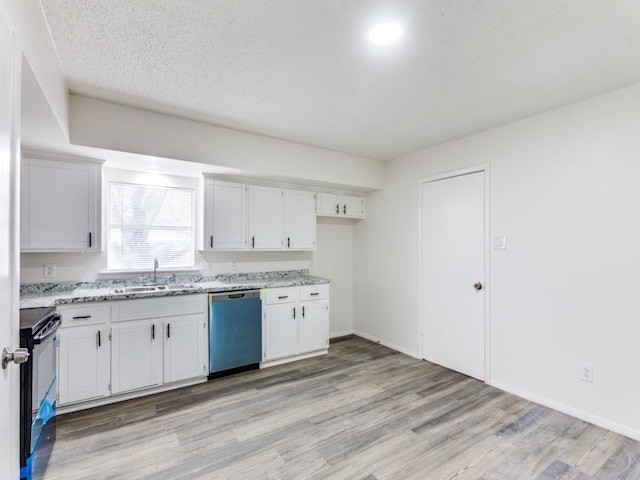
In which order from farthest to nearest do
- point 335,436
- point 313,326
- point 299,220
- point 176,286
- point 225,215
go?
point 299,220 < point 313,326 < point 225,215 < point 176,286 < point 335,436

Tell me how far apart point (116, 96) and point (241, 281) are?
2.14 m

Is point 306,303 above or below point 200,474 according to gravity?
above

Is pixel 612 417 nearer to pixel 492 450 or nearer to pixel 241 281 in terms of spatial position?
pixel 492 450

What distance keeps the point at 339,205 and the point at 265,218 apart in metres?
1.13

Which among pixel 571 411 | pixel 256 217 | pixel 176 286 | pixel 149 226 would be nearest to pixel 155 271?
pixel 176 286

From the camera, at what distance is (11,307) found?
1.10 meters

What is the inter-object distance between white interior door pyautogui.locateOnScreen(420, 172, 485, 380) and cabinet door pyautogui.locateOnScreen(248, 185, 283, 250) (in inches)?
69.2

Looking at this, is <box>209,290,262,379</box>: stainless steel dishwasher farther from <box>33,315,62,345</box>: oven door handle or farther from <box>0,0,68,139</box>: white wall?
<box>0,0,68,139</box>: white wall

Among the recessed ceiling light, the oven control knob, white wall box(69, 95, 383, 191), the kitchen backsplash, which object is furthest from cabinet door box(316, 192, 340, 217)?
the oven control knob

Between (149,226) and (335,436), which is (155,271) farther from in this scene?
(335,436)

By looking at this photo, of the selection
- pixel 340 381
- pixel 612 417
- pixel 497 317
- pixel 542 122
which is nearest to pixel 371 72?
pixel 542 122

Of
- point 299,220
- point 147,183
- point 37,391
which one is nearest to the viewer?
point 37,391

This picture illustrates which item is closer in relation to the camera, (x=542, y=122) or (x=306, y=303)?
(x=542, y=122)

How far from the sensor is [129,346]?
2.81 m
